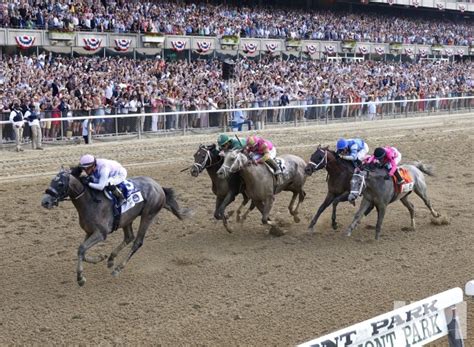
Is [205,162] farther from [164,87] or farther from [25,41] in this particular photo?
[25,41]

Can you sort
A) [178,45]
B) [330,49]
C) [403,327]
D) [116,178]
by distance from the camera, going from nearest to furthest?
[403,327] → [116,178] → [178,45] → [330,49]

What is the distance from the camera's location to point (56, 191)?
23.0 feet

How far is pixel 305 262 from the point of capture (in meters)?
8.32

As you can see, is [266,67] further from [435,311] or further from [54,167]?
[435,311]

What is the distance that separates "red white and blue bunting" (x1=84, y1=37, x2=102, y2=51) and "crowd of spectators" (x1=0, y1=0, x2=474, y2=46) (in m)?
0.49

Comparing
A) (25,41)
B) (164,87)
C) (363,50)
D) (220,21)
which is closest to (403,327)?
(164,87)

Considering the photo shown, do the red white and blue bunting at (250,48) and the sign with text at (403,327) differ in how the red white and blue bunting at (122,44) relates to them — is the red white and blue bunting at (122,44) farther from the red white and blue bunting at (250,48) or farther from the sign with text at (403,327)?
the sign with text at (403,327)

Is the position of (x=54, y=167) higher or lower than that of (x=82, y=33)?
lower

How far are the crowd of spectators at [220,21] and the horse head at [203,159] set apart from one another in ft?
57.2

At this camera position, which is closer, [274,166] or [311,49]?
[274,166]

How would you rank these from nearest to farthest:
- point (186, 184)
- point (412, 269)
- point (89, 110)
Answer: point (412, 269) → point (186, 184) → point (89, 110)

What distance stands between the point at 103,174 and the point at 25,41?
18697mm

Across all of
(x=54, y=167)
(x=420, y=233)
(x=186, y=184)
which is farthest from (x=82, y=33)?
(x=420, y=233)

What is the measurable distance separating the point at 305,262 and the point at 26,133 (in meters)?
10.9
